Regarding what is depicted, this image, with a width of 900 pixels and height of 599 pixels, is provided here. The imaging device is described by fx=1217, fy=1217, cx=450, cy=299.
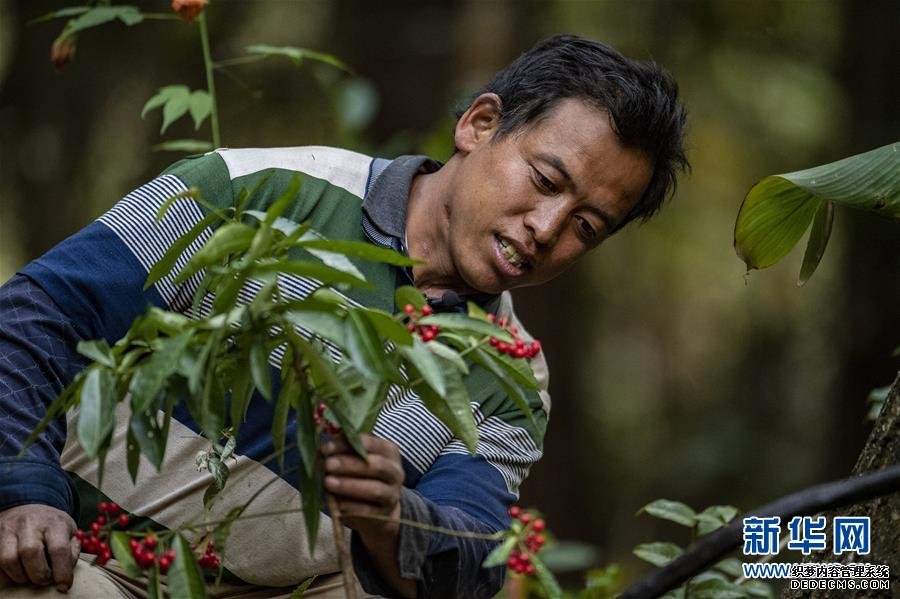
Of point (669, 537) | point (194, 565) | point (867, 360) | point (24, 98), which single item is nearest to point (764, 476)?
point (669, 537)

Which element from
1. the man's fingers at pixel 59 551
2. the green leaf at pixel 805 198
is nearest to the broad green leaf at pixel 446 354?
the man's fingers at pixel 59 551

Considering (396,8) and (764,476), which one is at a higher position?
(396,8)

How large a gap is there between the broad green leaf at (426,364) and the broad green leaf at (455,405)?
2.8 inches

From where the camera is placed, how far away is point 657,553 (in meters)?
2.10

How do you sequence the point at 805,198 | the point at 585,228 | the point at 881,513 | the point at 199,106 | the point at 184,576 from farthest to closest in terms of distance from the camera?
the point at 199,106
the point at 585,228
the point at 805,198
the point at 881,513
the point at 184,576

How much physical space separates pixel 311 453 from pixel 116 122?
16.8 ft

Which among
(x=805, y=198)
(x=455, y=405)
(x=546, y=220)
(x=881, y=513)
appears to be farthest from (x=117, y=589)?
(x=805, y=198)

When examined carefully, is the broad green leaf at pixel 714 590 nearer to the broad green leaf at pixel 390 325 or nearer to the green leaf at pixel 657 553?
the green leaf at pixel 657 553

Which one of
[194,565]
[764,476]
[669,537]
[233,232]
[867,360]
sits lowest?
[669,537]

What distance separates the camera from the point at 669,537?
22.7 ft

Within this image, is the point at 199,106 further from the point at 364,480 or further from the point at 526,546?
the point at 526,546

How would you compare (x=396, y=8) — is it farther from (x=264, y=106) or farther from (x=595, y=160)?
(x=595, y=160)

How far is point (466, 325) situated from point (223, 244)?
10.4 inches

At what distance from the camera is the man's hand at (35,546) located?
1.50 m
